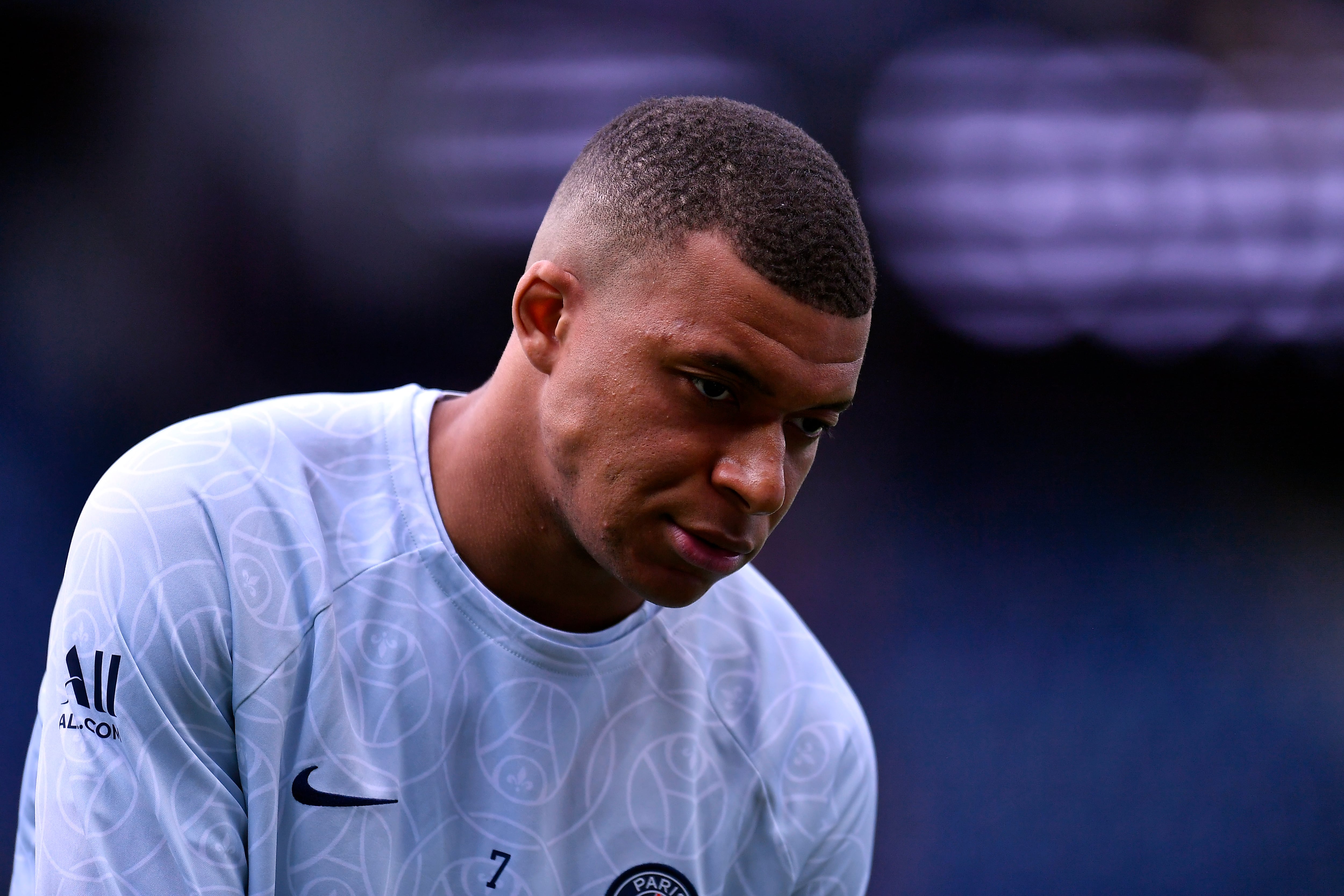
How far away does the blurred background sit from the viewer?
127 inches

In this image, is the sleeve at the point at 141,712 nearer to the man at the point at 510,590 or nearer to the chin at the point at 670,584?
the man at the point at 510,590

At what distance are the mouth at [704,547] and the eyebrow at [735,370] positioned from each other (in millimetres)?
178

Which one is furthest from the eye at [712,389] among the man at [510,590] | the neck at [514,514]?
the neck at [514,514]

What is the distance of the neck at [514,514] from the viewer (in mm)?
1404

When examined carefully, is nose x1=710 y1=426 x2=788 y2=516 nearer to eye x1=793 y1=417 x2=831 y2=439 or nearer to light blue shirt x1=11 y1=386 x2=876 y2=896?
eye x1=793 y1=417 x2=831 y2=439

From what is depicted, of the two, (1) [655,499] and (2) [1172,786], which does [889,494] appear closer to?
(2) [1172,786]

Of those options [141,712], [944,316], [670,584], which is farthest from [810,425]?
[944,316]

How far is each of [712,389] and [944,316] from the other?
2.57m

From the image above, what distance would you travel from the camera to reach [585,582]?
1458 mm

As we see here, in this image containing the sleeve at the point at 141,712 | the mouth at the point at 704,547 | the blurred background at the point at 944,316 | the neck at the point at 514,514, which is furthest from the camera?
the blurred background at the point at 944,316

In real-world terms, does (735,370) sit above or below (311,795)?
above

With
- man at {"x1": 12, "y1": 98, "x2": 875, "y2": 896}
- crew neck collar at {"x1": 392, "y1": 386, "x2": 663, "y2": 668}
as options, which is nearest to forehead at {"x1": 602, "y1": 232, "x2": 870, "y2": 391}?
man at {"x1": 12, "y1": 98, "x2": 875, "y2": 896}

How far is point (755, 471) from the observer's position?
4.12 feet

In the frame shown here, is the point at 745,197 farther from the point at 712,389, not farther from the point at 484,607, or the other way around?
the point at 484,607
